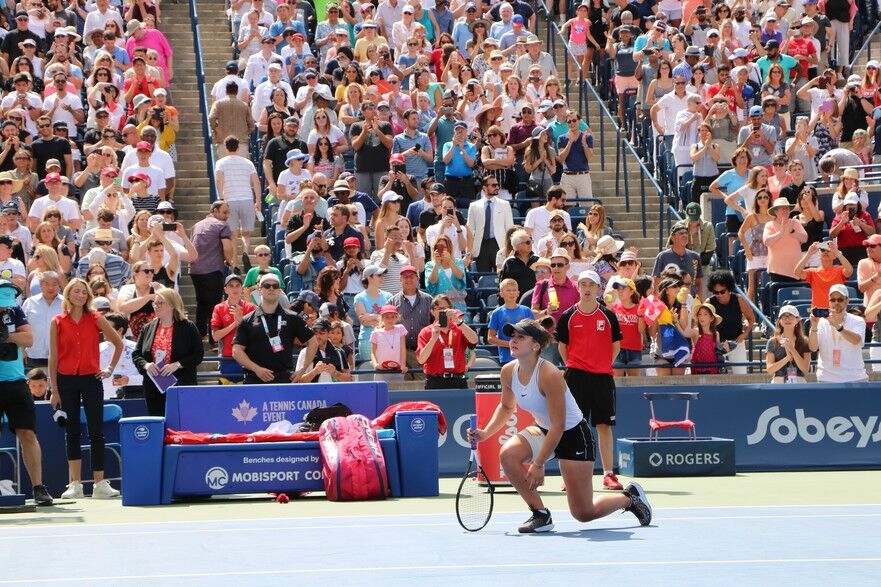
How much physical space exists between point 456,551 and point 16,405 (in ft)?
17.8

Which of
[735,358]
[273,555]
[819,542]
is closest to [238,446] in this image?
[273,555]

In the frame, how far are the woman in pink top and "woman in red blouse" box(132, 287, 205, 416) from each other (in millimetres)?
7967

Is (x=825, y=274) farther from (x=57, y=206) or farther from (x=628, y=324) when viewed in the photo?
(x=57, y=206)

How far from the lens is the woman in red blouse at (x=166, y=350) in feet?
52.1

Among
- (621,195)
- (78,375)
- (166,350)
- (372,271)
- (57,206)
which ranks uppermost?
(57,206)

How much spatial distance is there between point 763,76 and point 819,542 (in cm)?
1569

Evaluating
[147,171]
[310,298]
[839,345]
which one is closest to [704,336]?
[839,345]

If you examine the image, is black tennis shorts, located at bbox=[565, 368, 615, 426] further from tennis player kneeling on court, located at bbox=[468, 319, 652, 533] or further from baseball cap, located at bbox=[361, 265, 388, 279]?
baseball cap, located at bbox=[361, 265, 388, 279]

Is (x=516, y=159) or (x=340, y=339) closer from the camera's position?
(x=340, y=339)

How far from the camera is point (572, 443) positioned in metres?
11.6

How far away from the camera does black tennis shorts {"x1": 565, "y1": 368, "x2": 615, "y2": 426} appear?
14727 mm

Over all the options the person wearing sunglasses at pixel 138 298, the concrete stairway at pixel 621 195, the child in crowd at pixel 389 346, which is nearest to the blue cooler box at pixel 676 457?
the child in crowd at pixel 389 346

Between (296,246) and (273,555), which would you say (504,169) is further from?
(273,555)

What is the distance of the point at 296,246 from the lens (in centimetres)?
2020
